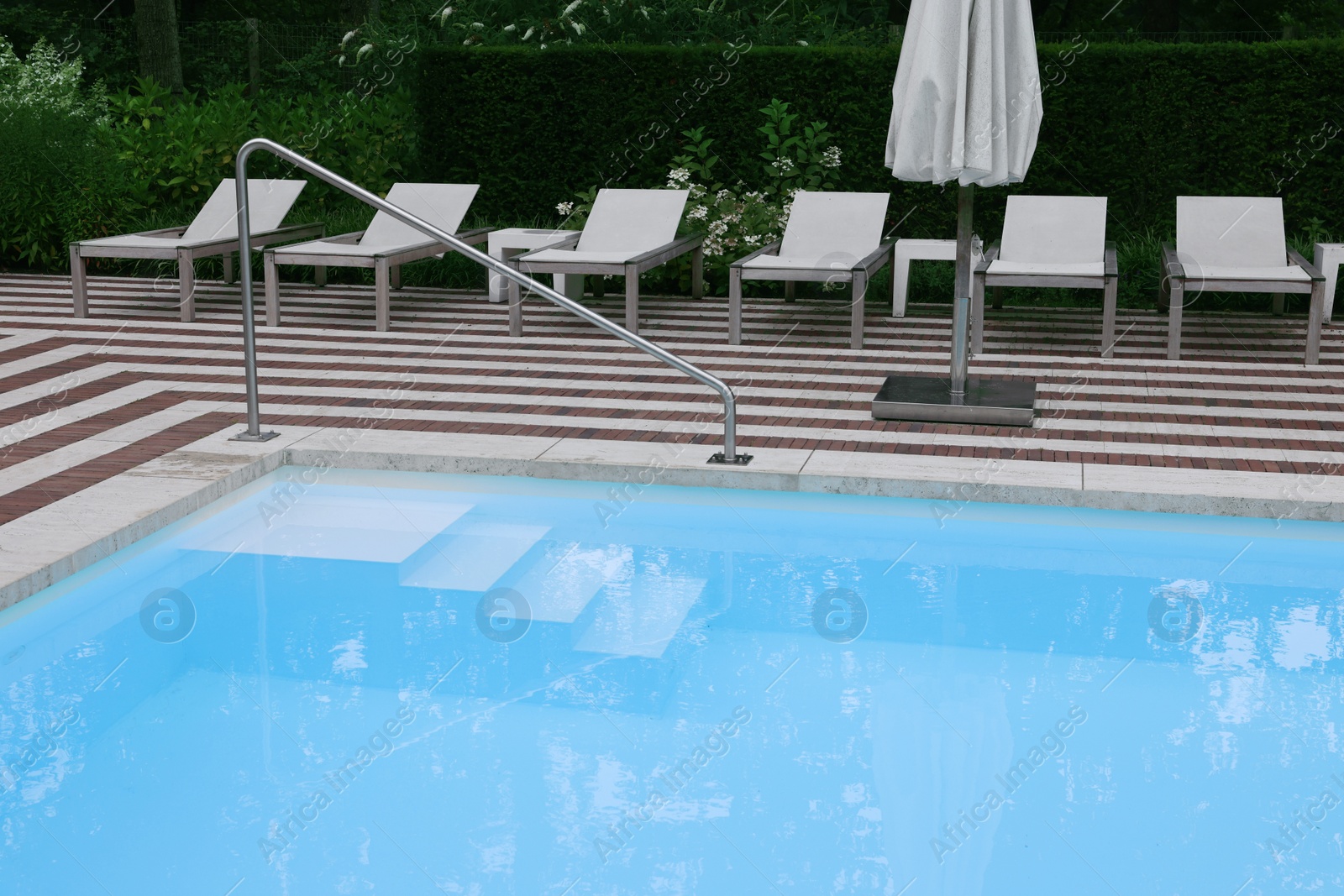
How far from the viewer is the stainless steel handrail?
582 cm

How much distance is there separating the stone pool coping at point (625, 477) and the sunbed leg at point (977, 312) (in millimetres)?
2536

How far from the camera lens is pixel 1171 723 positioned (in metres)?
4.23

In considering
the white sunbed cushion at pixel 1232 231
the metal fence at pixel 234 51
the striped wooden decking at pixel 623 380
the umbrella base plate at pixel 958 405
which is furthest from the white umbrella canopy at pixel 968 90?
the metal fence at pixel 234 51

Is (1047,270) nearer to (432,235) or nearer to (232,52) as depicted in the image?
(432,235)

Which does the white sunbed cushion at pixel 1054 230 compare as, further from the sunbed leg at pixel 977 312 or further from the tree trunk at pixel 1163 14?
the tree trunk at pixel 1163 14

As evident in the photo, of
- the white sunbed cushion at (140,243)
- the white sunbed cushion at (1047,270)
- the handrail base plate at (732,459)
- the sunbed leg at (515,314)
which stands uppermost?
the white sunbed cushion at (140,243)

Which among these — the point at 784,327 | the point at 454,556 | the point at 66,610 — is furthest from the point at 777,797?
the point at 784,327

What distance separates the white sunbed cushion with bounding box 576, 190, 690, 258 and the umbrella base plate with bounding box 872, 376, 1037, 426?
3247mm

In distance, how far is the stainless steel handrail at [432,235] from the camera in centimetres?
582

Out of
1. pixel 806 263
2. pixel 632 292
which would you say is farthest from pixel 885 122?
pixel 632 292

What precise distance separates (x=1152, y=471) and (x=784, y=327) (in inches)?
159

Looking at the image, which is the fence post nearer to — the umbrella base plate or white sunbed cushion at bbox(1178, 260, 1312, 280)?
white sunbed cushion at bbox(1178, 260, 1312, 280)

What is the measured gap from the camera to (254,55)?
20.9 m

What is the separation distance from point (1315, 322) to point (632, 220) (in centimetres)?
460
